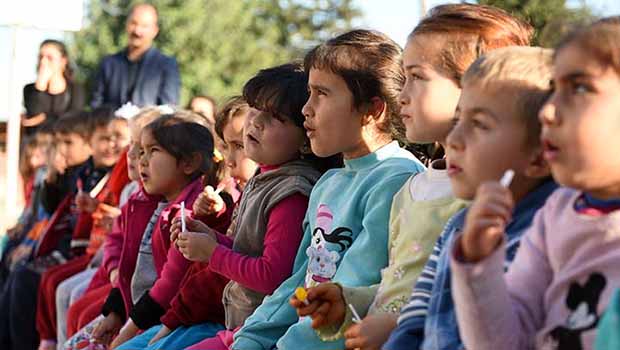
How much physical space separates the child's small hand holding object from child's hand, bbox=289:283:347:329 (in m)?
0.94

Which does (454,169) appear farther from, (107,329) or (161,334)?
(107,329)

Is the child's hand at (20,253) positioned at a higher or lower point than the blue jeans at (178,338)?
lower

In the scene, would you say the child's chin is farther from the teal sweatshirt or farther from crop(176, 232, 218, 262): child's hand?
crop(176, 232, 218, 262): child's hand

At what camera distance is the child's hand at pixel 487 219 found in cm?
208

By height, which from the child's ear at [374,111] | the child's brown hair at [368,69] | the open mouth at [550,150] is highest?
the open mouth at [550,150]

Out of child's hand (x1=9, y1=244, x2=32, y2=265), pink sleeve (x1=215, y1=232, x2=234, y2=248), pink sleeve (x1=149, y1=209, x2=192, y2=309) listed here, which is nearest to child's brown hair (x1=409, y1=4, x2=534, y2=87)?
pink sleeve (x1=215, y1=232, x2=234, y2=248)

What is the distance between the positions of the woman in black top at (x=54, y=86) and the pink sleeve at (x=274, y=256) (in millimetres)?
6707

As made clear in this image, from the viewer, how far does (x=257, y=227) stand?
404 cm

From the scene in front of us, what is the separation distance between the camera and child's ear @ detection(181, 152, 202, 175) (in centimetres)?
509

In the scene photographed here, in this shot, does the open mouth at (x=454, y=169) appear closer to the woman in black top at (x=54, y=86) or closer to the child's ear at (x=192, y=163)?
the child's ear at (x=192, y=163)

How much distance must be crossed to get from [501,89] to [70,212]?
5272mm

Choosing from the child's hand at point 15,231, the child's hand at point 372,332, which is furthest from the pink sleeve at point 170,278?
the child's hand at point 15,231

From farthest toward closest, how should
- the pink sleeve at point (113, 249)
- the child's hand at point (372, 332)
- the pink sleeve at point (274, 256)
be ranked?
the pink sleeve at point (113, 249)
the pink sleeve at point (274, 256)
the child's hand at point (372, 332)

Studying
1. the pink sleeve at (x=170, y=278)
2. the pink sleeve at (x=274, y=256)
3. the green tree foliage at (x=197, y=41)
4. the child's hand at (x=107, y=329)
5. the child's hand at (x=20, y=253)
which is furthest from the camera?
the green tree foliage at (x=197, y=41)
